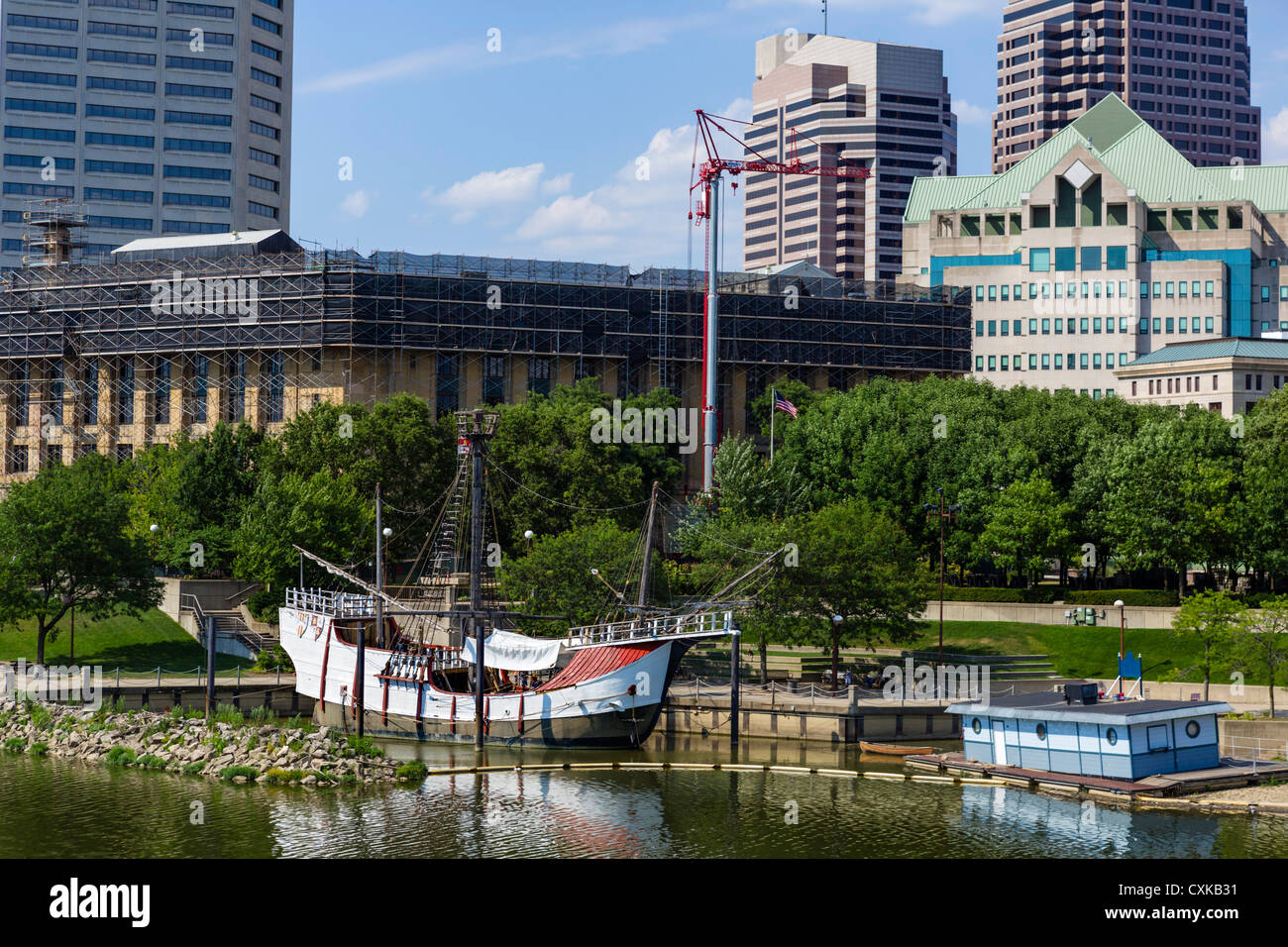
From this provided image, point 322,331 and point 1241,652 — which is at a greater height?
point 322,331

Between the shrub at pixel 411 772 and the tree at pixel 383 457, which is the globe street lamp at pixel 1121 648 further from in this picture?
the tree at pixel 383 457

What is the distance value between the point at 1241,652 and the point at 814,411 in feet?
134

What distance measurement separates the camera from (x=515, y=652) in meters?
61.9

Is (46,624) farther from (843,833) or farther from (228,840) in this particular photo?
(843,833)

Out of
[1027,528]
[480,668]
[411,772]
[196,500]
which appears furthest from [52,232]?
[411,772]

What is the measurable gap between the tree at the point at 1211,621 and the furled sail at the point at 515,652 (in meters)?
25.6

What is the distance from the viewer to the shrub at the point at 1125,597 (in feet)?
254

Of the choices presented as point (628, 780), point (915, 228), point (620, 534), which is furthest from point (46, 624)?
point (915, 228)

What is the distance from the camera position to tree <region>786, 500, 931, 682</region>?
223 ft

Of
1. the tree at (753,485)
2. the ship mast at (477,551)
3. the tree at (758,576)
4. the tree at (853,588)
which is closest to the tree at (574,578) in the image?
the tree at (758,576)

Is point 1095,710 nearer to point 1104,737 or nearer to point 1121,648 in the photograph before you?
point 1104,737

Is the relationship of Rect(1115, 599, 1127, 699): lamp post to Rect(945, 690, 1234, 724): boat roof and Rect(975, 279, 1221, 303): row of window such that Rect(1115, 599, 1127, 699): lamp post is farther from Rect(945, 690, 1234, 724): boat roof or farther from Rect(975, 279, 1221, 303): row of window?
Rect(975, 279, 1221, 303): row of window

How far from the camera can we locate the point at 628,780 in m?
52.0

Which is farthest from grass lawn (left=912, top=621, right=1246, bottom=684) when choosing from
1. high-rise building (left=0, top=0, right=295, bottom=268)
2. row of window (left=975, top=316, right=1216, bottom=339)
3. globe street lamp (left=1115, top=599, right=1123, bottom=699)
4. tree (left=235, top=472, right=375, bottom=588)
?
high-rise building (left=0, top=0, right=295, bottom=268)
